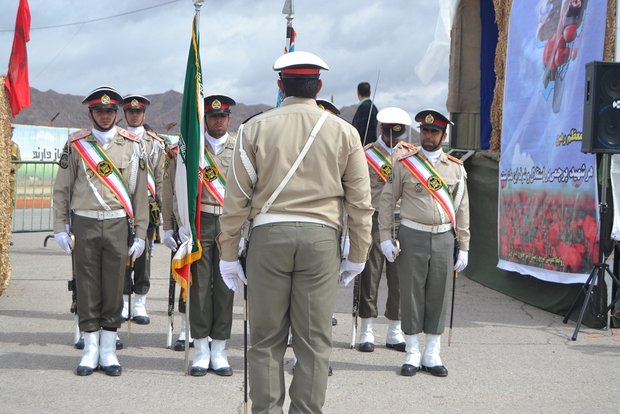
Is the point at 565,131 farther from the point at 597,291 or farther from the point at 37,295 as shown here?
the point at 37,295

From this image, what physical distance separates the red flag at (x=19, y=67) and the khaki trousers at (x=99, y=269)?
156 inches

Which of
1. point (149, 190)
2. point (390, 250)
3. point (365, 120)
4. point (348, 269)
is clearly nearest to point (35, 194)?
point (365, 120)

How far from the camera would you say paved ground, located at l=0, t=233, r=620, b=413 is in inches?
227

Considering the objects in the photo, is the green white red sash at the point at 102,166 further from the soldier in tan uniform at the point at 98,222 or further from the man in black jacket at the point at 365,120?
the man in black jacket at the point at 365,120

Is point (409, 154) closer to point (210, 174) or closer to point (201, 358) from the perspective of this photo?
point (210, 174)

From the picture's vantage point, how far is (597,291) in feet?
27.6

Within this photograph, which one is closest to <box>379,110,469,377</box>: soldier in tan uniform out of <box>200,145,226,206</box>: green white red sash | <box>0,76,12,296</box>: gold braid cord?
<box>200,145,226,206</box>: green white red sash

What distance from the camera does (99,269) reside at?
21.5 ft

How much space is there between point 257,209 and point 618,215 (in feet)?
16.5

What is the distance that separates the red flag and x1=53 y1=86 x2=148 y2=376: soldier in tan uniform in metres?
3.69

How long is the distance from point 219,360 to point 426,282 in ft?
6.01

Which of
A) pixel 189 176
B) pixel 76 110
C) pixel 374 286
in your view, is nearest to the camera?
pixel 189 176

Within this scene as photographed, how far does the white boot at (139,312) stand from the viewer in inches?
340

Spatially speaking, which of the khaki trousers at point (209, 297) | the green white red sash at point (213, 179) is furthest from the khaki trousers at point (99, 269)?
the green white red sash at point (213, 179)
